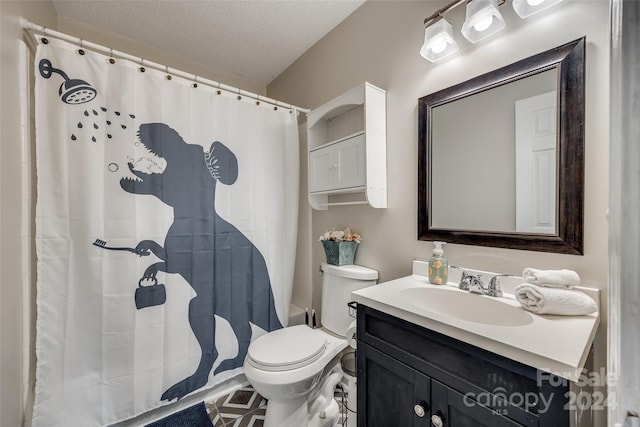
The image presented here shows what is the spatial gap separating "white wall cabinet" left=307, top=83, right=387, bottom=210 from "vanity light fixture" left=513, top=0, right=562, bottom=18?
636 mm

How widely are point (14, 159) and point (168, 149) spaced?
582mm

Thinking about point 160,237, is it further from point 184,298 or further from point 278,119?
point 278,119

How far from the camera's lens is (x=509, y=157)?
1046mm

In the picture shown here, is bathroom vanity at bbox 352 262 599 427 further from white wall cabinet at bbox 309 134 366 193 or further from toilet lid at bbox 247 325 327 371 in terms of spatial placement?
white wall cabinet at bbox 309 134 366 193

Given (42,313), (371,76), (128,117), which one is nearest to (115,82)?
(128,117)

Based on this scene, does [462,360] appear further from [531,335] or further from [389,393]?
[389,393]

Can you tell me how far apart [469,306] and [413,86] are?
1073 millimetres

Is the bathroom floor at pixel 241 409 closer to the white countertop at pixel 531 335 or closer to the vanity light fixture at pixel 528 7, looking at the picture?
the white countertop at pixel 531 335

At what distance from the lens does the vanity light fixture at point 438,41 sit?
1124mm

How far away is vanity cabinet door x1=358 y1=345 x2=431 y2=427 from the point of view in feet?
2.66

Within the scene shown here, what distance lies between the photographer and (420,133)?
4.27 feet

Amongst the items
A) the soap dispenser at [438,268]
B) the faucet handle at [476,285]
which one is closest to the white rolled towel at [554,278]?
the faucet handle at [476,285]

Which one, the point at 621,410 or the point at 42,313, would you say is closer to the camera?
the point at 621,410

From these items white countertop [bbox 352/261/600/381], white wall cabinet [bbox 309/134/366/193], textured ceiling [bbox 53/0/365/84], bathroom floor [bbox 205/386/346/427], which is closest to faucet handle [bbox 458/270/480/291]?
white countertop [bbox 352/261/600/381]
